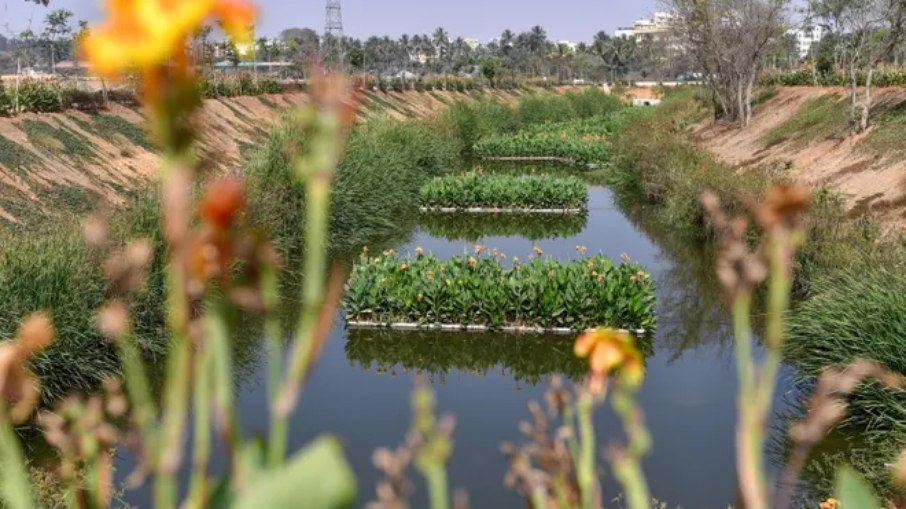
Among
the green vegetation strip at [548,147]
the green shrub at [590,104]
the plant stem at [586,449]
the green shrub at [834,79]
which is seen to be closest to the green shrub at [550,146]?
the green vegetation strip at [548,147]

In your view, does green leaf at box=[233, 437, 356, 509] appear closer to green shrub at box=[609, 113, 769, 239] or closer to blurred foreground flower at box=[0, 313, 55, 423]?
blurred foreground flower at box=[0, 313, 55, 423]

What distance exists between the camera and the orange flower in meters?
0.83

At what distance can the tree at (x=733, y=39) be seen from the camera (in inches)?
1448

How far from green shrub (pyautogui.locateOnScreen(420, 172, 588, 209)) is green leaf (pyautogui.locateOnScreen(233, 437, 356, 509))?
23819 millimetres

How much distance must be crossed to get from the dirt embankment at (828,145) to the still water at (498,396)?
3.46m

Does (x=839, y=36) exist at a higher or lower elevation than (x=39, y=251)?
higher

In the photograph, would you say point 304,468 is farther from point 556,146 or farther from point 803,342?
point 556,146

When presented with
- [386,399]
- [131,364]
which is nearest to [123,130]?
[386,399]

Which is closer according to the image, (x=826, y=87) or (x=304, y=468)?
(x=304, y=468)

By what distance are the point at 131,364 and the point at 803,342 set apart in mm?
10360

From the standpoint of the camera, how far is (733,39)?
124 feet

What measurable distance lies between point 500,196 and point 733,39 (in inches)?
702

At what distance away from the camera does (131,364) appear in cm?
71

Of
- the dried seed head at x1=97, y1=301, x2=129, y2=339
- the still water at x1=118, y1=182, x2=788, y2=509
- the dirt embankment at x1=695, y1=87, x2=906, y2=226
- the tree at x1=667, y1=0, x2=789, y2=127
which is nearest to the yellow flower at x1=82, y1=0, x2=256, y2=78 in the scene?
the dried seed head at x1=97, y1=301, x2=129, y2=339
